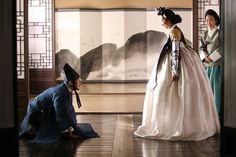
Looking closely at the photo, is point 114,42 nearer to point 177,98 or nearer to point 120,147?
point 177,98

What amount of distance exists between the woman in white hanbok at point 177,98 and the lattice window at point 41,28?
4.83 metres

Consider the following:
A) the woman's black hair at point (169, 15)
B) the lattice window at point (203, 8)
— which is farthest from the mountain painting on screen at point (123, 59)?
the woman's black hair at point (169, 15)

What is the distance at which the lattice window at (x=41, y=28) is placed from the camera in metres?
9.42

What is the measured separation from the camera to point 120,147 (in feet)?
14.3

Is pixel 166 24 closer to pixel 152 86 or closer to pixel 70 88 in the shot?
pixel 152 86

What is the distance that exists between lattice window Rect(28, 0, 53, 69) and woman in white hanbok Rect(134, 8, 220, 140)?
15.8 feet

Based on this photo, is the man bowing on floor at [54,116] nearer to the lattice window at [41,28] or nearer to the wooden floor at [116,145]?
the wooden floor at [116,145]

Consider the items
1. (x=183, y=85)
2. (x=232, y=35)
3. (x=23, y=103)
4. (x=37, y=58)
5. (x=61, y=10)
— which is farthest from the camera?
(x=61, y=10)

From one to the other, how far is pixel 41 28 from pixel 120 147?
5598 millimetres

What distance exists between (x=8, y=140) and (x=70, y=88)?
1.84m

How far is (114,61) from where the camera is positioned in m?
11.2

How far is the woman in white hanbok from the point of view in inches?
187

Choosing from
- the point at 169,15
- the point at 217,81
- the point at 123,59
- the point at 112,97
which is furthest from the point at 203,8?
the point at 123,59

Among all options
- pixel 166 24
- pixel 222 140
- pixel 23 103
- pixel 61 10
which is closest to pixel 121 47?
pixel 61 10
